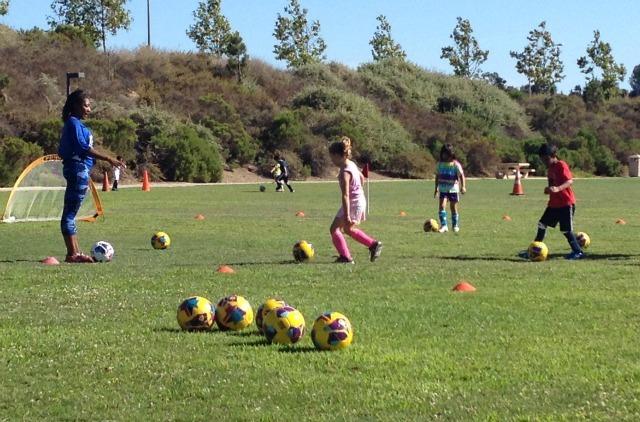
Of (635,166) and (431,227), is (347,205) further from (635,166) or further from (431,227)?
(635,166)

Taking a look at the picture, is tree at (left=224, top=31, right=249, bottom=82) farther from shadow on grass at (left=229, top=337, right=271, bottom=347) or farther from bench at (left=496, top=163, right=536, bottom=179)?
shadow on grass at (left=229, top=337, right=271, bottom=347)

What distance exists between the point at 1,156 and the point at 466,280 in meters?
35.3

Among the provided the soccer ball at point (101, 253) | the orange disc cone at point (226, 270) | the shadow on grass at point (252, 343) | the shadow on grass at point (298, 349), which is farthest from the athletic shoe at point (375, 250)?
the shadow on grass at point (298, 349)

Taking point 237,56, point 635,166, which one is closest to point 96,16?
point 237,56

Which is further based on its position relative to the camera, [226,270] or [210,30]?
[210,30]

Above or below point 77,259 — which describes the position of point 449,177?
above

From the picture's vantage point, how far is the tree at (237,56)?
78125 mm

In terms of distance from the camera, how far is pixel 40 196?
2209 centimetres

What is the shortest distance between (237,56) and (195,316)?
72023mm

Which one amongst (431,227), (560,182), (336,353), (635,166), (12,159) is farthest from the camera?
(635,166)

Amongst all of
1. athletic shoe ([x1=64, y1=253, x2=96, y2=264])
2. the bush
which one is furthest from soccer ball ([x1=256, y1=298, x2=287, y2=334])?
the bush

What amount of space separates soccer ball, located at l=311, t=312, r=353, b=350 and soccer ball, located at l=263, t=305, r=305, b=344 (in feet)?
0.50

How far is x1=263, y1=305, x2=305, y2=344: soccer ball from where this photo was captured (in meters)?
7.33

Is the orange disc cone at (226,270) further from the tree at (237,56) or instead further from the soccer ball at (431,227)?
the tree at (237,56)
